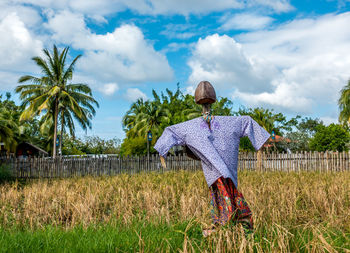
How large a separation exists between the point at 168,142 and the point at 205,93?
2.12 feet

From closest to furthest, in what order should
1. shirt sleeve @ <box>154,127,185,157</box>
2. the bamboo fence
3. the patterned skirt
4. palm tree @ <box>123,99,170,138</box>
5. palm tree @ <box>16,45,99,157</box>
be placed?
the patterned skirt < shirt sleeve @ <box>154,127,185,157</box> < the bamboo fence < palm tree @ <box>16,45,99,157</box> < palm tree @ <box>123,99,170,138</box>

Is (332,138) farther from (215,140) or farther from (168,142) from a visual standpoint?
(168,142)

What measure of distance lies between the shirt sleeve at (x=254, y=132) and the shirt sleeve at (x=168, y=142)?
27.2 inches

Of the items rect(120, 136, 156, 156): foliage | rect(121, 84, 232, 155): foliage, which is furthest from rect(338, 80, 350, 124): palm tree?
rect(120, 136, 156, 156): foliage

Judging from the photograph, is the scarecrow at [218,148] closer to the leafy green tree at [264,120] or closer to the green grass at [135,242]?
the green grass at [135,242]

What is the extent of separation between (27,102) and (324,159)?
1991cm

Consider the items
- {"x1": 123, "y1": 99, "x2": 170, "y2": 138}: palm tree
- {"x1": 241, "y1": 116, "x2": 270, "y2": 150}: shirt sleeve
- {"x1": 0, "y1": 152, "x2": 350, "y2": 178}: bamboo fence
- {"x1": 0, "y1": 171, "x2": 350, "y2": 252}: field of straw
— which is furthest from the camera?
{"x1": 123, "y1": 99, "x2": 170, "y2": 138}: palm tree

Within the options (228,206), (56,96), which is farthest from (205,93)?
(56,96)

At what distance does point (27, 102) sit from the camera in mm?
24547

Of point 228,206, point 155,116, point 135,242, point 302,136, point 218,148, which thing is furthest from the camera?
point 302,136

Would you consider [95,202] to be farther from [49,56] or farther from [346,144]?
[346,144]

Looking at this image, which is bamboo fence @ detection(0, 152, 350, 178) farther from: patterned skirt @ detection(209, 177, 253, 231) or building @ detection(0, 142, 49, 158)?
building @ detection(0, 142, 49, 158)

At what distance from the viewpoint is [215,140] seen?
138 inches

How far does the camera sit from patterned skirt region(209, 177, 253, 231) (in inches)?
131
